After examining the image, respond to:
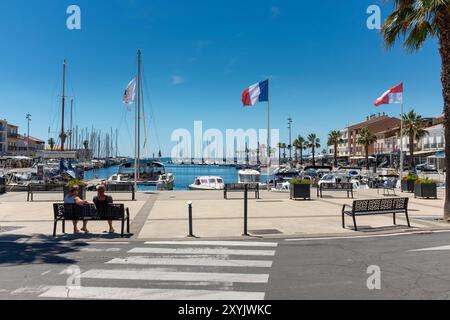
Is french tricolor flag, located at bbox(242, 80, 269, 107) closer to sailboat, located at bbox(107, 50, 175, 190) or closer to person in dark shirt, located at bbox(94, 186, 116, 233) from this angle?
sailboat, located at bbox(107, 50, 175, 190)

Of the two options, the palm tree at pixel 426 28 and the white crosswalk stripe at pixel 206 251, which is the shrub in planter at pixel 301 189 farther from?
the white crosswalk stripe at pixel 206 251

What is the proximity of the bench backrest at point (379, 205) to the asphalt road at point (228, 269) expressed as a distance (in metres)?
1.66

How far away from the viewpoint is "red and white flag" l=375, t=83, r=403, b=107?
30.1 m

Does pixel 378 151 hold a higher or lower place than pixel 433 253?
higher

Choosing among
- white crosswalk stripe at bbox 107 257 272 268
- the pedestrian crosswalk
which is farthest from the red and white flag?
white crosswalk stripe at bbox 107 257 272 268

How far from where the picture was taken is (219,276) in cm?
709

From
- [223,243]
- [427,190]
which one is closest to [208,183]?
[427,190]

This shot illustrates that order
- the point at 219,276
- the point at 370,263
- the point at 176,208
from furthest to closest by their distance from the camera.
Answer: the point at 176,208 < the point at 370,263 < the point at 219,276

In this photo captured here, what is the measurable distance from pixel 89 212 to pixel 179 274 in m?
5.27

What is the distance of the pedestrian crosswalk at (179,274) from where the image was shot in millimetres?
6074

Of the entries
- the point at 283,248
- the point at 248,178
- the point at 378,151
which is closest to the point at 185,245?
the point at 283,248

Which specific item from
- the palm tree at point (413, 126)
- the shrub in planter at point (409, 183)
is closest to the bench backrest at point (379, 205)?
the shrub in planter at point (409, 183)
